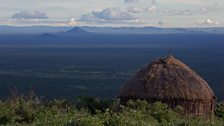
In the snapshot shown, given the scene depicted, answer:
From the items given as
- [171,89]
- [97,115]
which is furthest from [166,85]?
[97,115]

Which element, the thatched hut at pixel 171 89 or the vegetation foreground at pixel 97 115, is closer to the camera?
the vegetation foreground at pixel 97 115

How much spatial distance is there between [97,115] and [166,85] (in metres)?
9.46

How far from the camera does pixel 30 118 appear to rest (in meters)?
20.1

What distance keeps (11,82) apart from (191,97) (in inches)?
1474

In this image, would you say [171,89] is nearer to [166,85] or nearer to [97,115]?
[166,85]

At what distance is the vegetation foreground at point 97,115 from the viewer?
1427cm

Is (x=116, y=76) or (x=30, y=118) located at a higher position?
(x=30, y=118)

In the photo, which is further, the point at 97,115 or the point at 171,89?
the point at 171,89

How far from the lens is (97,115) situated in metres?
15.9

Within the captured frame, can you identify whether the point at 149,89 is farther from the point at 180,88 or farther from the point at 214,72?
the point at 214,72

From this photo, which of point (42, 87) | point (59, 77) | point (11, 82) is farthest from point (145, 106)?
point (59, 77)

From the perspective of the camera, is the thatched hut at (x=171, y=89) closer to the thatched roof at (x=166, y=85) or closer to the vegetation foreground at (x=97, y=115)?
the thatched roof at (x=166, y=85)

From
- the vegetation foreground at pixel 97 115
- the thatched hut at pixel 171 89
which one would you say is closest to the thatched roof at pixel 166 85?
the thatched hut at pixel 171 89

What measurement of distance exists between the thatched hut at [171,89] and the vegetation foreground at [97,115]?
121 centimetres
